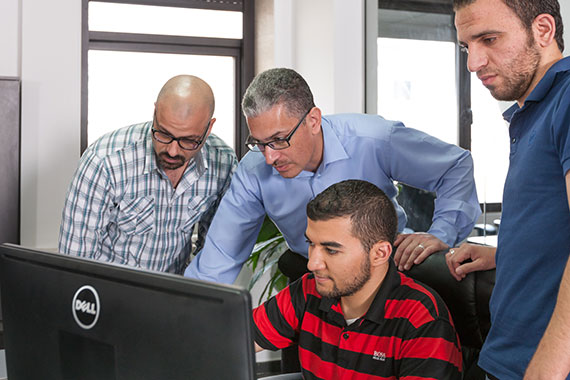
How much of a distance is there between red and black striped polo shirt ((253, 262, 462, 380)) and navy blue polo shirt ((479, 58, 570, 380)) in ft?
0.58

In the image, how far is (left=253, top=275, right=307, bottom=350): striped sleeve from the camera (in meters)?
1.66

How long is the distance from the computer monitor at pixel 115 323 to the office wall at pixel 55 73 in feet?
8.57

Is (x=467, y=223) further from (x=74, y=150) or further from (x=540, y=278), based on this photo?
(x=74, y=150)

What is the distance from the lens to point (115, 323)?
732mm

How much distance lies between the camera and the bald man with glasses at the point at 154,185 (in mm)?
→ 1852

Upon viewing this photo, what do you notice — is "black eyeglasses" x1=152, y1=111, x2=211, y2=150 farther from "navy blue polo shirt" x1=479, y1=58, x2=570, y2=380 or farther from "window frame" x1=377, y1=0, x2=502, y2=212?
"window frame" x1=377, y1=0, x2=502, y2=212

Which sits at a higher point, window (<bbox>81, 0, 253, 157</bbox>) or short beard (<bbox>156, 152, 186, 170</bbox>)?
window (<bbox>81, 0, 253, 157</bbox>)

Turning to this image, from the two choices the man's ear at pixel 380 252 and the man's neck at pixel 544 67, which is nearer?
the man's neck at pixel 544 67

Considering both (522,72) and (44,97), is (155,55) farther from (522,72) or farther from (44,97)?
(522,72)

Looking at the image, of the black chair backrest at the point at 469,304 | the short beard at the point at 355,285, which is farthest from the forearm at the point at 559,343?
the short beard at the point at 355,285

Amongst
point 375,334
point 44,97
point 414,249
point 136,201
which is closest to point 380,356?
point 375,334

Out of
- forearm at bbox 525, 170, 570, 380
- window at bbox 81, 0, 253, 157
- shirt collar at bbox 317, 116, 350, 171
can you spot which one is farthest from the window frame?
forearm at bbox 525, 170, 570, 380

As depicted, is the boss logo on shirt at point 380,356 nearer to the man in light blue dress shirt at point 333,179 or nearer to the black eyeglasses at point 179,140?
the man in light blue dress shirt at point 333,179

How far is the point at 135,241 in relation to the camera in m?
2.10
